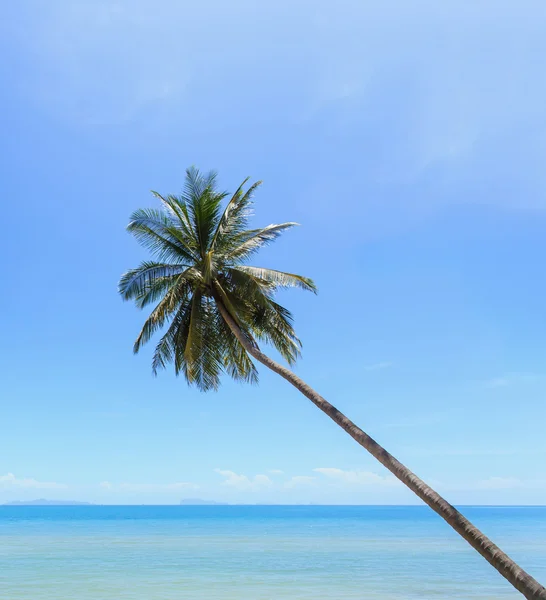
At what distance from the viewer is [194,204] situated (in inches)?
535

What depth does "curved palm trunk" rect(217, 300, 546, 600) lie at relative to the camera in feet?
20.6

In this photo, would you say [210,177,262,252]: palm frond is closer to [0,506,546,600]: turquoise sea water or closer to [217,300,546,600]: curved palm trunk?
[217,300,546,600]: curved palm trunk

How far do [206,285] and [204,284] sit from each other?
63mm

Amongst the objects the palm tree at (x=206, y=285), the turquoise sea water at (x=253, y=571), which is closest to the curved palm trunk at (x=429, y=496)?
the palm tree at (x=206, y=285)

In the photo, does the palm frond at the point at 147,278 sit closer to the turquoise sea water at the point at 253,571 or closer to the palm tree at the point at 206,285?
the palm tree at the point at 206,285

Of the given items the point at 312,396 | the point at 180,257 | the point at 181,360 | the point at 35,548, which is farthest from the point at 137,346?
the point at 35,548

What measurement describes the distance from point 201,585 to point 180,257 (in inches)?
475

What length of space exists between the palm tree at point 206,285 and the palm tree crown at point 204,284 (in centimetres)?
2

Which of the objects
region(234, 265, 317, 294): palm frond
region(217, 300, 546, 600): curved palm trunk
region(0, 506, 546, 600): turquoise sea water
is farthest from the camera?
region(0, 506, 546, 600): turquoise sea water

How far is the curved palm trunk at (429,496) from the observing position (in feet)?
20.6

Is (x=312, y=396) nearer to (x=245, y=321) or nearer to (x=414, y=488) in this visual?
(x=414, y=488)

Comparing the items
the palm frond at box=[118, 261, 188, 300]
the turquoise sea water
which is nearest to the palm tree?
the palm frond at box=[118, 261, 188, 300]

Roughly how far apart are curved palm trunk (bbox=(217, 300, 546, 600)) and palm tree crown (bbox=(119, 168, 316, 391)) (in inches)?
47.8

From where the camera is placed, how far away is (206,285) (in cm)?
1291
